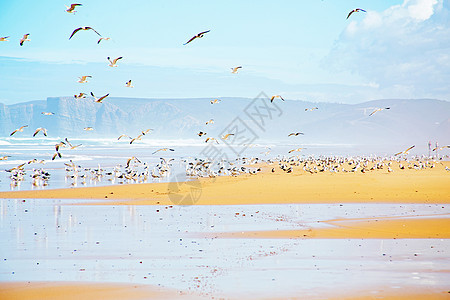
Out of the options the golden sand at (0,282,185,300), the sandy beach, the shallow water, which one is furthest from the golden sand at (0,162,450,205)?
the golden sand at (0,282,185,300)

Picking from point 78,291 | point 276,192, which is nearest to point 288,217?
point 276,192

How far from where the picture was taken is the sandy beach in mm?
10008

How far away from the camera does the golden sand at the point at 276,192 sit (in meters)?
24.5

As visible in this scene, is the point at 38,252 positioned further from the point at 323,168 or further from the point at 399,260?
the point at 323,168

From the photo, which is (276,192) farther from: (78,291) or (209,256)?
(78,291)

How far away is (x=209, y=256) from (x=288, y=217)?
6.75 m

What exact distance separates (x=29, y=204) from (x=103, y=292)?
13.7 meters

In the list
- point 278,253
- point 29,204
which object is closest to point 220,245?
point 278,253

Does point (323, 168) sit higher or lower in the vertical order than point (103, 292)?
higher

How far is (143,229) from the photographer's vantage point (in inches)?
653

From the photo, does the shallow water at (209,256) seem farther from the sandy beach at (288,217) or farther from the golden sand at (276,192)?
the golden sand at (276,192)

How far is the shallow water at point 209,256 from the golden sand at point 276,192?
4.96 m

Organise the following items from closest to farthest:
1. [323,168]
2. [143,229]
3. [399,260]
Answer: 1. [399,260]
2. [143,229]
3. [323,168]

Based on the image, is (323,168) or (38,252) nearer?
(38,252)
